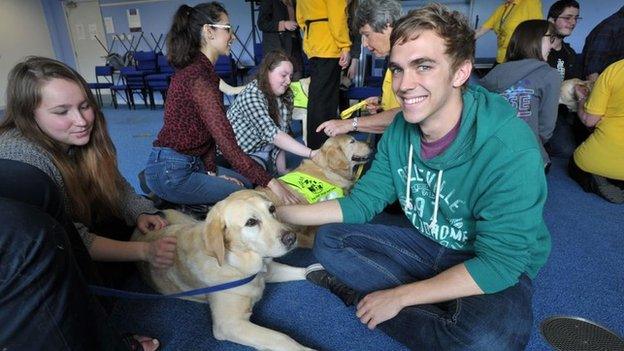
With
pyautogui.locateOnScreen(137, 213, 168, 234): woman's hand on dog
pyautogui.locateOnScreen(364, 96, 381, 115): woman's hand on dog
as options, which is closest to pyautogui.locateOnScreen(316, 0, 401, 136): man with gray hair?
pyautogui.locateOnScreen(364, 96, 381, 115): woman's hand on dog

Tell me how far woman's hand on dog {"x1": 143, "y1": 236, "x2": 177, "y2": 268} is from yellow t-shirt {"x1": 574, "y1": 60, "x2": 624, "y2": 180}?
3651 mm

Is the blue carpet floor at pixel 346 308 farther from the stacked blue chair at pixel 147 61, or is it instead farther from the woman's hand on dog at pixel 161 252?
the stacked blue chair at pixel 147 61

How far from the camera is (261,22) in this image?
5.35 meters

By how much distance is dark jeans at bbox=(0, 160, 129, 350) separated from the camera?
0.75 metres

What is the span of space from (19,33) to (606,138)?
1483 cm

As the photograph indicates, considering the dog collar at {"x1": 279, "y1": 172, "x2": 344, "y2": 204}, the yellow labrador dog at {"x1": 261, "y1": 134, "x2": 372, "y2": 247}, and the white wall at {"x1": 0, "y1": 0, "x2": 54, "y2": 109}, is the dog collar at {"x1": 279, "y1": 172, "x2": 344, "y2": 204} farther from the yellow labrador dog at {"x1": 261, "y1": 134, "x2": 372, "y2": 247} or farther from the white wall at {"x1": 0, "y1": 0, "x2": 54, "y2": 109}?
the white wall at {"x1": 0, "y1": 0, "x2": 54, "y2": 109}

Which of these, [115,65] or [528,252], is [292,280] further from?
[115,65]

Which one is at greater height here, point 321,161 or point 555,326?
point 321,161

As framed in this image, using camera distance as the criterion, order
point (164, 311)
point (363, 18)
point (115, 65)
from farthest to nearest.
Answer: point (115, 65)
point (363, 18)
point (164, 311)

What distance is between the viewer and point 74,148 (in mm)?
1787

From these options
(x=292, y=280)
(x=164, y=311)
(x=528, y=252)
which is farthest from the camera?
(x=292, y=280)

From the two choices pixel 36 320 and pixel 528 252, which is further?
pixel 528 252

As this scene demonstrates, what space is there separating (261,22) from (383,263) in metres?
4.76

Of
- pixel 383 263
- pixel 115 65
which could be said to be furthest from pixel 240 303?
pixel 115 65
